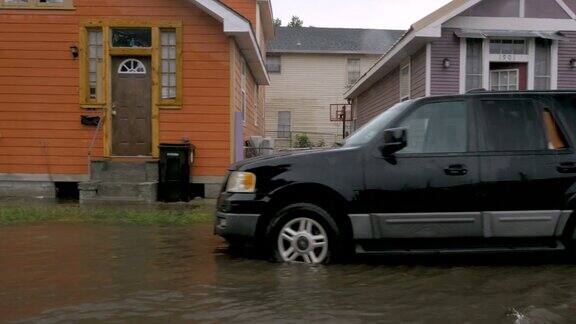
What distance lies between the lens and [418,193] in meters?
5.52

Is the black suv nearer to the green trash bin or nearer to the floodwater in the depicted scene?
the floodwater

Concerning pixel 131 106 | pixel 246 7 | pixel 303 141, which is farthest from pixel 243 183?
pixel 303 141

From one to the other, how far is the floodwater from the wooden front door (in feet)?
19.0

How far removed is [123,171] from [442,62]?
7848mm

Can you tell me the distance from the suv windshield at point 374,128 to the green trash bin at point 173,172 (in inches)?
245

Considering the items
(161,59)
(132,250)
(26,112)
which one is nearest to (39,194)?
(26,112)

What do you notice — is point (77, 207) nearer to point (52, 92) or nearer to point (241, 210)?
point (52, 92)

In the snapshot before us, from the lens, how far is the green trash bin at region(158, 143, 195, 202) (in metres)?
11.7

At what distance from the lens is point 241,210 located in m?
5.65

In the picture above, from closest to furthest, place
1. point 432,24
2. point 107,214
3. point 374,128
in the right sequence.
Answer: point 374,128
point 107,214
point 432,24

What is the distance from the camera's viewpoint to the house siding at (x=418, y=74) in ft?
46.3

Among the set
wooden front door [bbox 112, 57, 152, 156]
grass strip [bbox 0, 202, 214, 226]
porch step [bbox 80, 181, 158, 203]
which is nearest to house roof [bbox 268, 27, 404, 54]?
wooden front door [bbox 112, 57, 152, 156]

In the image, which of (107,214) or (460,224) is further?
(107,214)

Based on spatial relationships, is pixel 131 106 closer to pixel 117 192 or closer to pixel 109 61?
pixel 109 61
